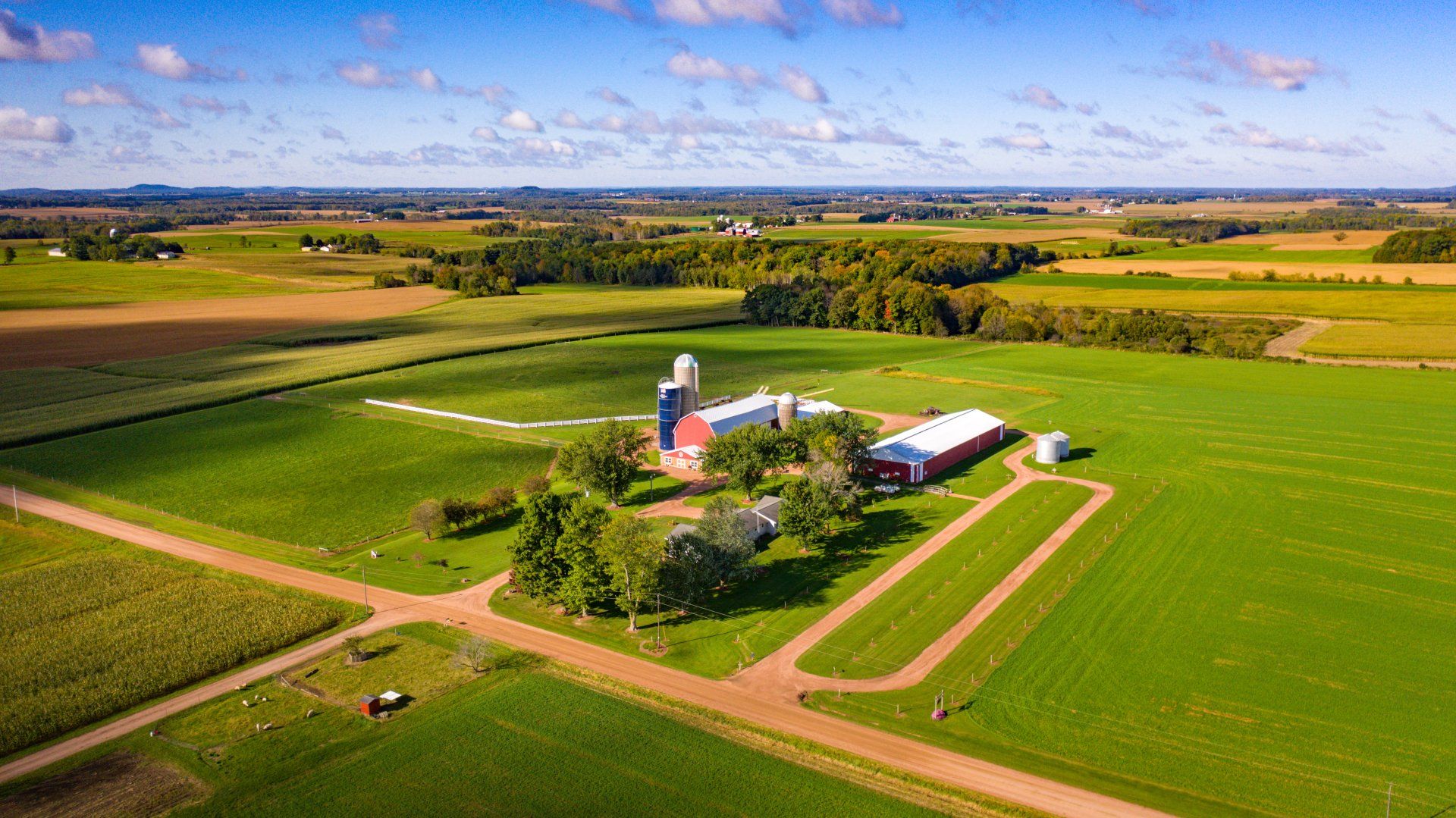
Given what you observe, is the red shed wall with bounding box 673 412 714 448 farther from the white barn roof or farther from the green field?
the green field

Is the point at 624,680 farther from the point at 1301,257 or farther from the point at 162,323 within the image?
the point at 1301,257

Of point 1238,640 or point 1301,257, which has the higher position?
point 1301,257

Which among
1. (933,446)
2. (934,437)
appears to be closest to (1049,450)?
(934,437)

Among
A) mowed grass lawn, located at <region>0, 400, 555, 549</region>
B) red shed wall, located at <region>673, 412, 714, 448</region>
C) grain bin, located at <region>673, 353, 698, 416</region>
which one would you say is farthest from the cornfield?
grain bin, located at <region>673, 353, 698, 416</region>

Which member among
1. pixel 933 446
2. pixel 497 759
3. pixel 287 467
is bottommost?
pixel 497 759

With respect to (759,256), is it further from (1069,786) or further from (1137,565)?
(1069,786)

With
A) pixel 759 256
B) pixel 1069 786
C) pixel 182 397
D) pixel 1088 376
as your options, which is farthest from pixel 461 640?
pixel 759 256

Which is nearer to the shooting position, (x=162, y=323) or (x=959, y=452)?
(x=959, y=452)

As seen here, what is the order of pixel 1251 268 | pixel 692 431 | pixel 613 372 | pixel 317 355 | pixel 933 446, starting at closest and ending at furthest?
1. pixel 933 446
2. pixel 692 431
3. pixel 613 372
4. pixel 317 355
5. pixel 1251 268
